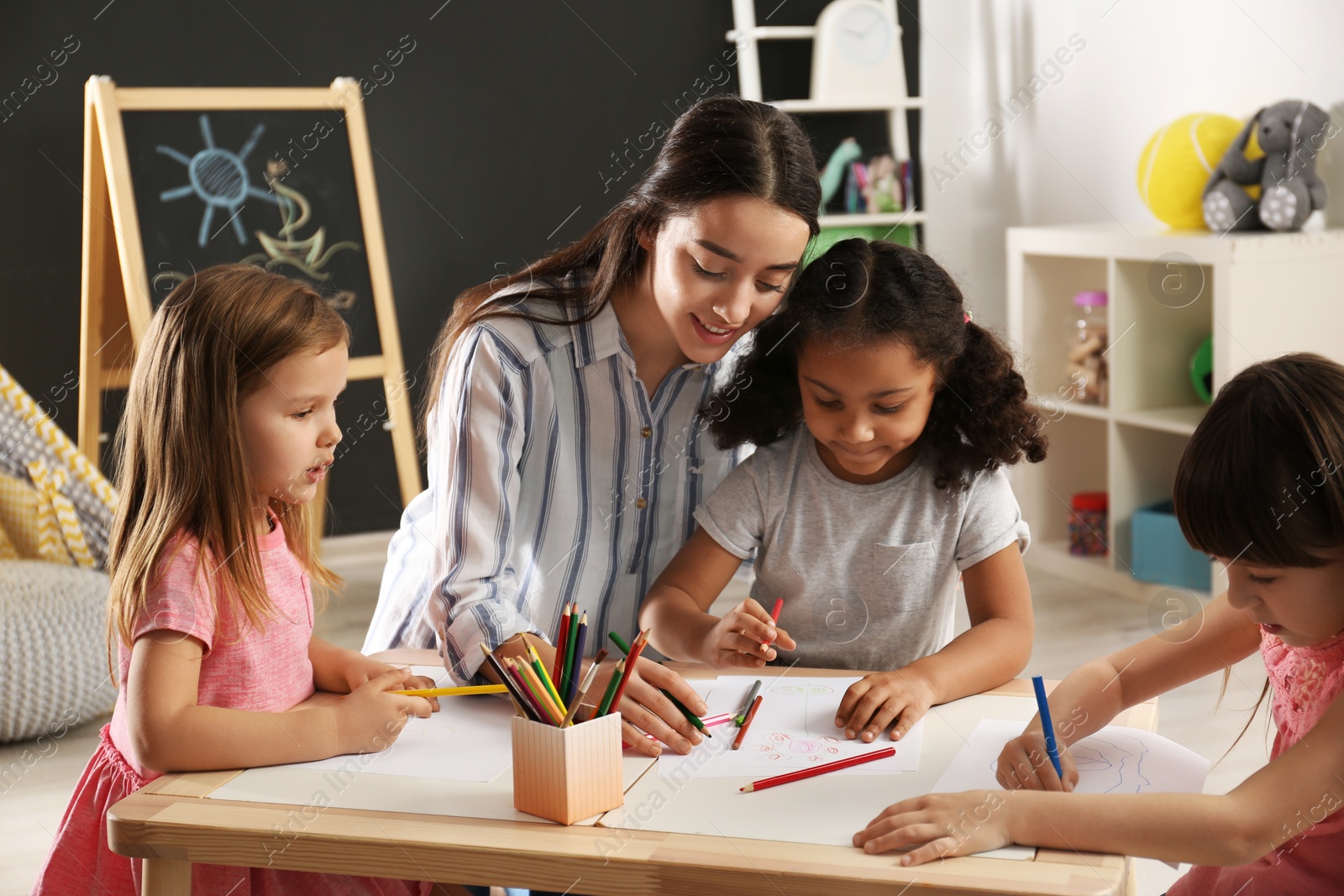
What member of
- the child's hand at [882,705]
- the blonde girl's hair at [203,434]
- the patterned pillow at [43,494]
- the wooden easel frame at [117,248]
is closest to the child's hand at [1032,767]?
the child's hand at [882,705]

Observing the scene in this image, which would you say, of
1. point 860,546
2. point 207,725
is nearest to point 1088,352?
point 860,546

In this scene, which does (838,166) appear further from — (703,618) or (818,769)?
(818,769)

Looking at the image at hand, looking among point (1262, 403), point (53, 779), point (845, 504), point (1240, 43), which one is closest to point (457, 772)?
point (845, 504)

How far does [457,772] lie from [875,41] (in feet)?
11.2

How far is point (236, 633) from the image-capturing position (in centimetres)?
113

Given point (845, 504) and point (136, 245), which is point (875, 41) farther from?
→ point (845, 504)

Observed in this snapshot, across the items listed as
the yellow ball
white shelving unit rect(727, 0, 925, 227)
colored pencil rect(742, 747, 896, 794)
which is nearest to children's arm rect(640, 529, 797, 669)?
colored pencil rect(742, 747, 896, 794)

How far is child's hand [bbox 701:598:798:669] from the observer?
3.82 feet

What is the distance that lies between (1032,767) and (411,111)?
323 cm

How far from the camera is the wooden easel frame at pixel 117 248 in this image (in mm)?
3033

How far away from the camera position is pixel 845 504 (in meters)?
1.45

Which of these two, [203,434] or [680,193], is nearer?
[203,434]

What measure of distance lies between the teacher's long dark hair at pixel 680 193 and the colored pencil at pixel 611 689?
591 mm

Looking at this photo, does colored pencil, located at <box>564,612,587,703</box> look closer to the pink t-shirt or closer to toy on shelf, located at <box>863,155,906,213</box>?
the pink t-shirt
